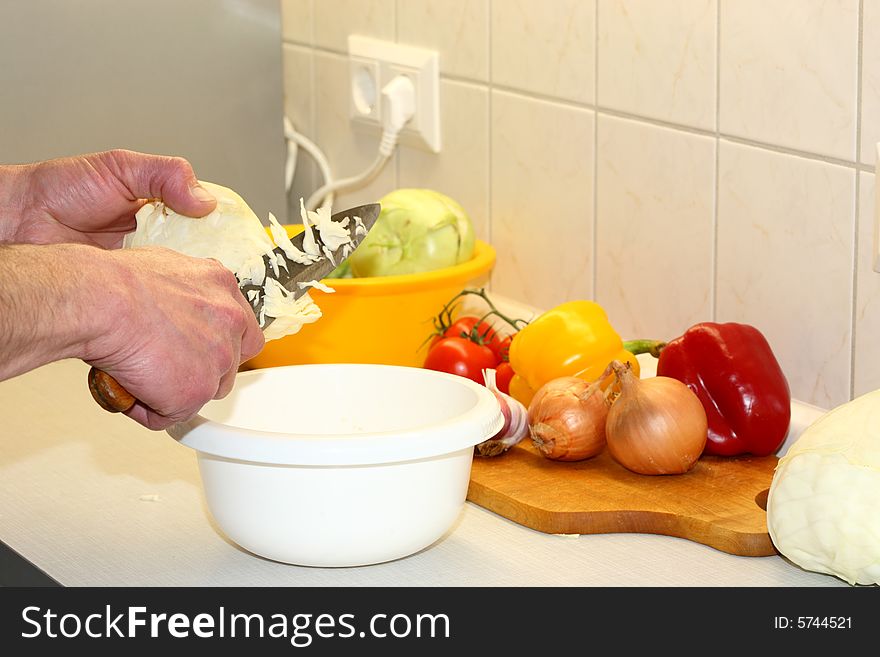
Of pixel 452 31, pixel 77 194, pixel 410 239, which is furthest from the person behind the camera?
pixel 452 31

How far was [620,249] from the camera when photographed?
4.86ft

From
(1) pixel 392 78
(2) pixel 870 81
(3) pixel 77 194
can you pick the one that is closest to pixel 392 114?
(1) pixel 392 78

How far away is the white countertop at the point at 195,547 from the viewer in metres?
1.02

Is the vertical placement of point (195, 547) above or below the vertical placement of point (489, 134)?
below

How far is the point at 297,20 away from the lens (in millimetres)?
1990

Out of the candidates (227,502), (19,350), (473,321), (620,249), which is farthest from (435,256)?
(19,350)

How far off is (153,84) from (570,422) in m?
0.91

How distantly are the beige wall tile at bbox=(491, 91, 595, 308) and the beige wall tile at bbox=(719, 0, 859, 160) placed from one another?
23cm

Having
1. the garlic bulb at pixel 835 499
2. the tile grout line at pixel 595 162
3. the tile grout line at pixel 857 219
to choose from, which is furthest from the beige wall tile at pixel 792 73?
the garlic bulb at pixel 835 499

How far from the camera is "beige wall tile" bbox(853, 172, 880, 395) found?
3.90ft

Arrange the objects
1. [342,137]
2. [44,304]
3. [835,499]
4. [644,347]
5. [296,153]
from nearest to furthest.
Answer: [44,304]
[835,499]
[644,347]
[342,137]
[296,153]

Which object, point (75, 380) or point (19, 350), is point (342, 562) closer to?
point (19, 350)

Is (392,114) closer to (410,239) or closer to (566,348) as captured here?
(410,239)

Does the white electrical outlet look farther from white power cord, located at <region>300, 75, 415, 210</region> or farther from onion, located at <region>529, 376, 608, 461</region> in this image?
onion, located at <region>529, 376, 608, 461</region>
